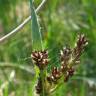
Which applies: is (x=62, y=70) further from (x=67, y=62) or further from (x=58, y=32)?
(x=58, y=32)

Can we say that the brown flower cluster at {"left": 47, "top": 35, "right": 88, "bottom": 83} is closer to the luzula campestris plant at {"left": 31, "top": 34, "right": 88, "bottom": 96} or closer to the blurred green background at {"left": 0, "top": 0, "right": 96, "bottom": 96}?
the luzula campestris plant at {"left": 31, "top": 34, "right": 88, "bottom": 96}

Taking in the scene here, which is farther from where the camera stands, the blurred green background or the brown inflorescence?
the blurred green background

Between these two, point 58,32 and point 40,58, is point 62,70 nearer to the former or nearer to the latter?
point 40,58

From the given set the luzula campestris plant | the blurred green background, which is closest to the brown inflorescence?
the luzula campestris plant

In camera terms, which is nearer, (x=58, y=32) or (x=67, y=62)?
Answer: (x=67, y=62)

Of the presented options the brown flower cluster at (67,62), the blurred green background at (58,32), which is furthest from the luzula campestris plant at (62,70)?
the blurred green background at (58,32)

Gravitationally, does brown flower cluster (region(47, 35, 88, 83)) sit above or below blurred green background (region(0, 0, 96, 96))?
below

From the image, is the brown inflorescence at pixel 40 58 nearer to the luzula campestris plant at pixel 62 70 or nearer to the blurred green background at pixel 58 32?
the luzula campestris plant at pixel 62 70

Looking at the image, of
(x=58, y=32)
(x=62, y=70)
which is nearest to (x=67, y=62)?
(x=62, y=70)

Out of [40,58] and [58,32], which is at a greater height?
[58,32]

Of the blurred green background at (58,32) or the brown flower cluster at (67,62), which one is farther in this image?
the blurred green background at (58,32)

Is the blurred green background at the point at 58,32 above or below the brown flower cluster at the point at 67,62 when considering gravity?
above
